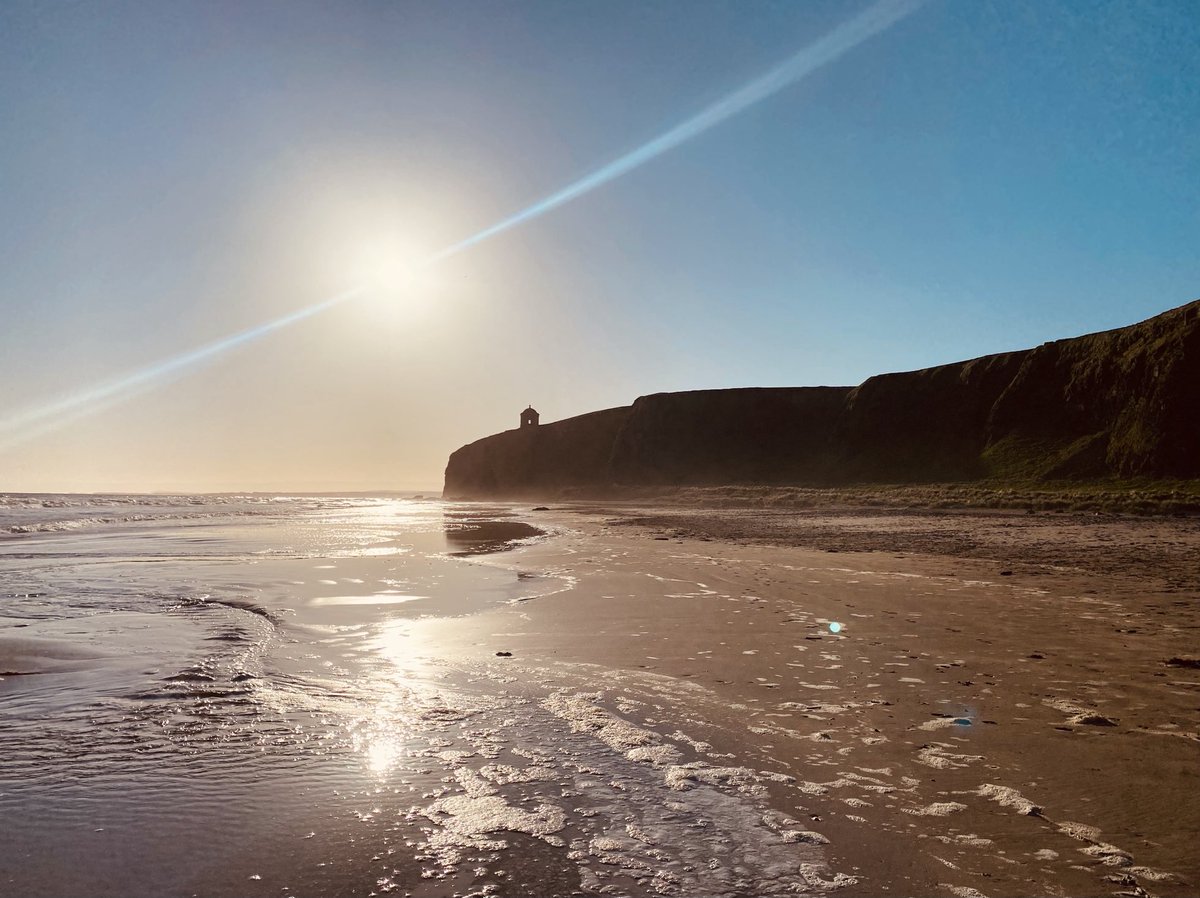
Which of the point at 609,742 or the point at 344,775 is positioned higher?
the point at 344,775

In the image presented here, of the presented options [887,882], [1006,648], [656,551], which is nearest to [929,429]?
[656,551]

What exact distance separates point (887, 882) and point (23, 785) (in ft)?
16.4

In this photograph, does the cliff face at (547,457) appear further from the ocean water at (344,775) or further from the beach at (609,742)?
the ocean water at (344,775)

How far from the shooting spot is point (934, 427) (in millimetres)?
68562

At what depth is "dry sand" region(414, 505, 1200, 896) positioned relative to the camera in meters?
3.46

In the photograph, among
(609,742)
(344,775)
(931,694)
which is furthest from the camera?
(931,694)

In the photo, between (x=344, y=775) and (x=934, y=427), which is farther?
(x=934, y=427)

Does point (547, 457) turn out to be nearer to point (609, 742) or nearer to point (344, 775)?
point (609, 742)

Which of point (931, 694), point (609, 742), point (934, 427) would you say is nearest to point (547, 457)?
point (934, 427)

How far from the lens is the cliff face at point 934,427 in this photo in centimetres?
4588

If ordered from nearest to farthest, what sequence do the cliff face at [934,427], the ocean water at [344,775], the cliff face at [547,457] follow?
1. the ocean water at [344,775]
2. the cliff face at [934,427]
3. the cliff face at [547,457]

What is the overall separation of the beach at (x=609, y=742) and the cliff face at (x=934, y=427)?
4406 cm

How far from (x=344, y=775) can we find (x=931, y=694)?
4800 mm

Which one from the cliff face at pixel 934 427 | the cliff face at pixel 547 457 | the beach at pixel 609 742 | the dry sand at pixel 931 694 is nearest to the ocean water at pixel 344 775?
the beach at pixel 609 742
